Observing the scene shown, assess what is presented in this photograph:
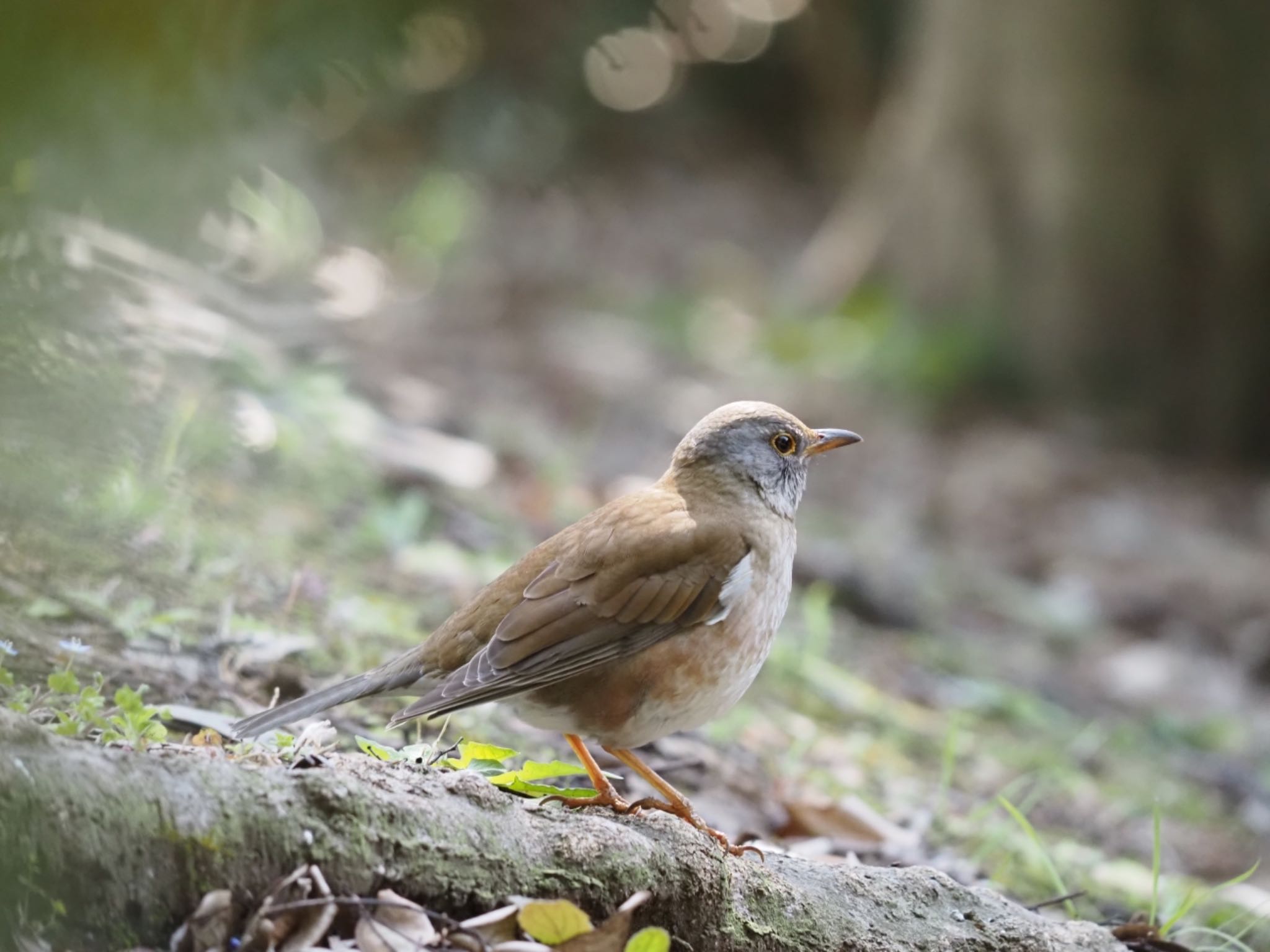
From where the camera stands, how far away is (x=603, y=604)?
3648 mm

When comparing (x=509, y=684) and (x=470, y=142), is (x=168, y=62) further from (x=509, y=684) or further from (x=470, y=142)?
(x=470, y=142)

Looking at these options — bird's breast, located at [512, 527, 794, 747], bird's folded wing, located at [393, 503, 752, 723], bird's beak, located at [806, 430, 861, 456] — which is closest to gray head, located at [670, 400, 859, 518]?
bird's beak, located at [806, 430, 861, 456]

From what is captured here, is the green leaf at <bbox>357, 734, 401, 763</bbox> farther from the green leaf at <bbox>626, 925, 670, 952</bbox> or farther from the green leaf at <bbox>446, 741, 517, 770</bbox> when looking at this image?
the green leaf at <bbox>626, 925, 670, 952</bbox>

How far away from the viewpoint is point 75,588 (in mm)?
3918

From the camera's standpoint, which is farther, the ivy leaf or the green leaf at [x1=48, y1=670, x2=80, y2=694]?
the ivy leaf

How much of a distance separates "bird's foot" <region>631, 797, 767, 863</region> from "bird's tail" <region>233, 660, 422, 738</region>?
2.53 ft

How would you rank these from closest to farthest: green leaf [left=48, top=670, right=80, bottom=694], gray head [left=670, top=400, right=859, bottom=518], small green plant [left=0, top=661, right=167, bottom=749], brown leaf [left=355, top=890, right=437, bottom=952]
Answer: brown leaf [left=355, top=890, right=437, bottom=952]
small green plant [left=0, top=661, right=167, bottom=749]
green leaf [left=48, top=670, right=80, bottom=694]
gray head [left=670, top=400, right=859, bottom=518]

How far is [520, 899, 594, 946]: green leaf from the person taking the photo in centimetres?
251

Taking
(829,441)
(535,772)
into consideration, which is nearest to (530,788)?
(535,772)

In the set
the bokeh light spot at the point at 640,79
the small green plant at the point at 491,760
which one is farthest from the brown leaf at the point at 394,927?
the bokeh light spot at the point at 640,79

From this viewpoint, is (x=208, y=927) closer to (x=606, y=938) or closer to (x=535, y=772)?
(x=606, y=938)

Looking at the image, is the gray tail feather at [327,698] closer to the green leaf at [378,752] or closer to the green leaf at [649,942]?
the green leaf at [378,752]

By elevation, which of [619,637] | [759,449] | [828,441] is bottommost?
[619,637]

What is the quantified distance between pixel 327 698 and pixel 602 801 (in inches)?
28.8
